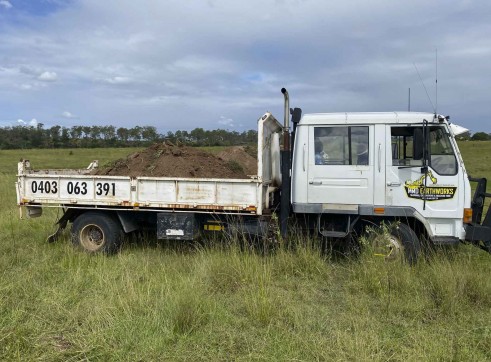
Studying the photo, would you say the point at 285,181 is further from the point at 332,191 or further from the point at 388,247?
the point at 388,247

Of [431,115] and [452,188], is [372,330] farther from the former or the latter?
[431,115]

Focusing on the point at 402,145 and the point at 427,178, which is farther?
the point at 402,145

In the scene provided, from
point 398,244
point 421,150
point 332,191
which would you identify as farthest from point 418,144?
point 398,244

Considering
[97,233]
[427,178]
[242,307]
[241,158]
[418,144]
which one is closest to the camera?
[242,307]

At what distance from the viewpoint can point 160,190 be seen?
285 inches

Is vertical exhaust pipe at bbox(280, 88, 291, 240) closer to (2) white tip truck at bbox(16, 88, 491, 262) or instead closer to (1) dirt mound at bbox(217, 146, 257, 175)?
(2) white tip truck at bbox(16, 88, 491, 262)

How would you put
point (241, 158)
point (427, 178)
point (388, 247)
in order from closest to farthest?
1. point (427, 178)
2. point (388, 247)
3. point (241, 158)

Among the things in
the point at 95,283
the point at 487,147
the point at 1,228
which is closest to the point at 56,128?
the point at 487,147

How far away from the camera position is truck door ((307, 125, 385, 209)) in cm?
664

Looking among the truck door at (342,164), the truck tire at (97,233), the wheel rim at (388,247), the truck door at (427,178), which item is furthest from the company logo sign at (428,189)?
the truck tire at (97,233)

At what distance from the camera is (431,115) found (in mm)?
6582

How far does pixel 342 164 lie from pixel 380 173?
567mm

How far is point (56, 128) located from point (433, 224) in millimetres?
68253

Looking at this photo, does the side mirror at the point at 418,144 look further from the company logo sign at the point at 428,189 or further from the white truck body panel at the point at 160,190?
the white truck body panel at the point at 160,190
